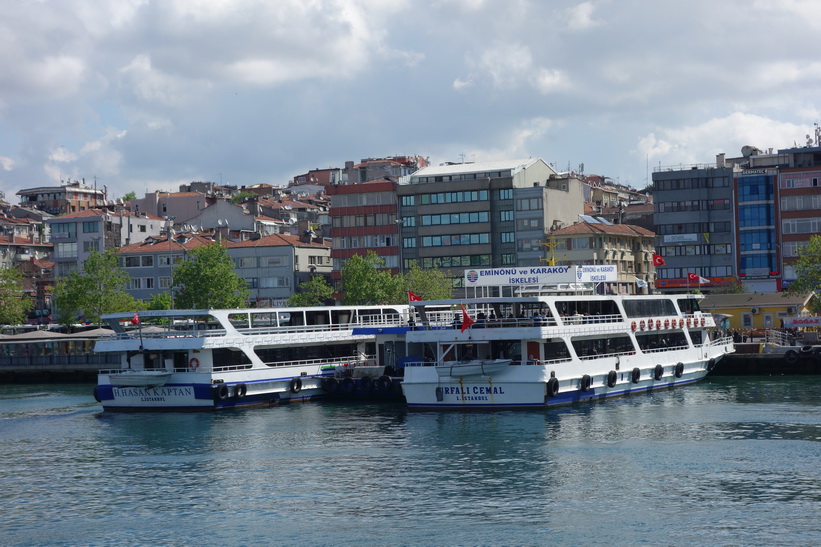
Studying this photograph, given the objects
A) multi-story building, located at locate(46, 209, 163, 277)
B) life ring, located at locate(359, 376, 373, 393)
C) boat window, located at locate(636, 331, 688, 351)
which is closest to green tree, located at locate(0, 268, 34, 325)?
multi-story building, located at locate(46, 209, 163, 277)

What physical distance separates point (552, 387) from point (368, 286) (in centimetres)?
5204

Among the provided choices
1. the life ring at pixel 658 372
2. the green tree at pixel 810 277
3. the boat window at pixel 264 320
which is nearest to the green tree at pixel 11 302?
the boat window at pixel 264 320

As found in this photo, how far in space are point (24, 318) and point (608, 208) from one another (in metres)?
71.3

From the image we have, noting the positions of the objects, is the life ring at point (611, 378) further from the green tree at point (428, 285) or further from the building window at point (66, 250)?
the building window at point (66, 250)

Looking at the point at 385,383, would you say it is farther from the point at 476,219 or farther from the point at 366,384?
the point at 476,219

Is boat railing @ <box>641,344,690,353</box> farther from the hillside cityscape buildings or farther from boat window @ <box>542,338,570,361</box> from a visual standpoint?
the hillside cityscape buildings

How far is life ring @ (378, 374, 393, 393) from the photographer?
61188 mm

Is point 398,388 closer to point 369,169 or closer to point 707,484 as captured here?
point 707,484

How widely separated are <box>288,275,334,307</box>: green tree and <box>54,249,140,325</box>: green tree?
47.7 feet

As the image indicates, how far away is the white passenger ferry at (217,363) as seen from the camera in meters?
58.2

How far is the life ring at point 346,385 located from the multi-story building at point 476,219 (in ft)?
177

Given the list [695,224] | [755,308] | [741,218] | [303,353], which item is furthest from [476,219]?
[303,353]

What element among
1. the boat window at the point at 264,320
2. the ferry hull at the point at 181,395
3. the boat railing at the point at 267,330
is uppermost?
the boat window at the point at 264,320

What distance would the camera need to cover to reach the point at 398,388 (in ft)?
200
